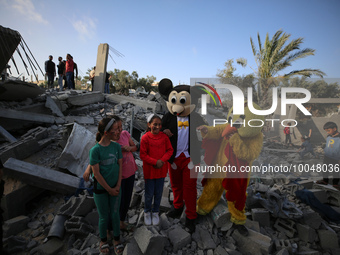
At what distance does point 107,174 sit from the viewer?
2.12 m

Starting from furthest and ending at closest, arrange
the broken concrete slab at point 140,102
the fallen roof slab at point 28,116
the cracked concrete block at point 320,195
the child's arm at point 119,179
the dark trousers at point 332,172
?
the broken concrete slab at point 140,102
the fallen roof slab at point 28,116
the dark trousers at point 332,172
the cracked concrete block at point 320,195
the child's arm at point 119,179

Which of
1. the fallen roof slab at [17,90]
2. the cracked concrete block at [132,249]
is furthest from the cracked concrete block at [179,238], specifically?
the fallen roof slab at [17,90]

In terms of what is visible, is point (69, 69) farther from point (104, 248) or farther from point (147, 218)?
point (104, 248)

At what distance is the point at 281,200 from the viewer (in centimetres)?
305

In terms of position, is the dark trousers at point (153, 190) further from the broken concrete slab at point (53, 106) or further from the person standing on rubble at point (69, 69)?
the person standing on rubble at point (69, 69)

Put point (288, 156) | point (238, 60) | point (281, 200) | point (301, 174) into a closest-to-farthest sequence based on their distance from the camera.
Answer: point (281, 200) < point (301, 174) < point (288, 156) < point (238, 60)

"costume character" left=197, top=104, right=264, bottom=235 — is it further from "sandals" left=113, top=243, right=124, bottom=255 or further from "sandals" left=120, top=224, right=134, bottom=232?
"sandals" left=113, top=243, right=124, bottom=255

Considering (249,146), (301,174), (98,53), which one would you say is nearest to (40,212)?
(249,146)

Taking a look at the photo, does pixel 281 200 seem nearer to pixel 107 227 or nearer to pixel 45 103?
pixel 107 227

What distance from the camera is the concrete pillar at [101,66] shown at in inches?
368

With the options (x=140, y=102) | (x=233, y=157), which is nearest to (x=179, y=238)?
(x=233, y=157)

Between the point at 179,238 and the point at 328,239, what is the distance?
7.91 ft

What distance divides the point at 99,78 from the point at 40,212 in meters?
7.80

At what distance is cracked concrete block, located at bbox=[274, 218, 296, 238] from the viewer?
2.88 metres
